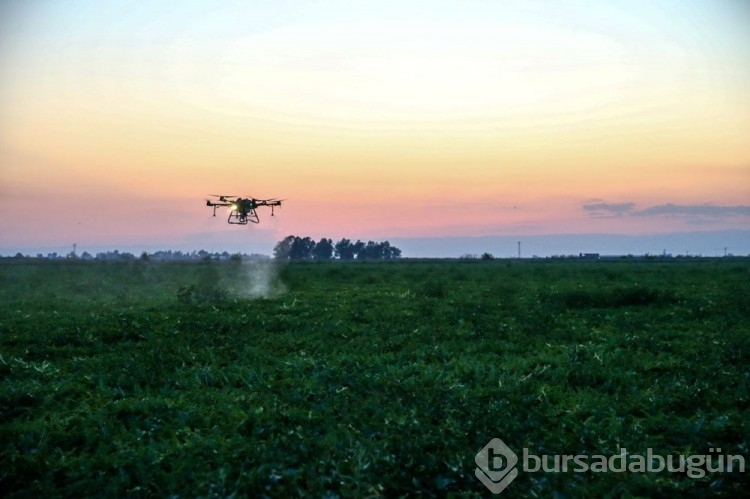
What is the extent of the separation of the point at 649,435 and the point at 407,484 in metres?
4.28

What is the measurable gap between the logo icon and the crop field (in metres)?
0.15

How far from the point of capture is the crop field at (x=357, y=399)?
8.55 metres

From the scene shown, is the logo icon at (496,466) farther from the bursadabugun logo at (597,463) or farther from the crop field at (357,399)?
the crop field at (357,399)

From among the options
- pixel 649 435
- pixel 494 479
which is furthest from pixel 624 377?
pixel 494 479

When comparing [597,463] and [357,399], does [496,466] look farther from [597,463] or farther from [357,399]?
[357,399]

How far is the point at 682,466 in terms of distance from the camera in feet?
29.2

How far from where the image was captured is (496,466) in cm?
889

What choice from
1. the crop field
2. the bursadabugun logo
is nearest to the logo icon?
the bursadabugun logo

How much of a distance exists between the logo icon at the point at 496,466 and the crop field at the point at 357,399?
148 millimetres

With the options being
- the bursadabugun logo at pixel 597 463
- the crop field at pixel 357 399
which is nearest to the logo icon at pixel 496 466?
the bursadabugun logo at pixel 597 463

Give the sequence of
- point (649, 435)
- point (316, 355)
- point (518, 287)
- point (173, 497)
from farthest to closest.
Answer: point (518, 287), point (316, 355), point (649, 435), point (173, 497)

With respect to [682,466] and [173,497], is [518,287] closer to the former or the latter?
[682,466]

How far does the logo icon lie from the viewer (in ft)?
28.0

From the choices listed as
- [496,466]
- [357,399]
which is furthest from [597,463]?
[357,399]
